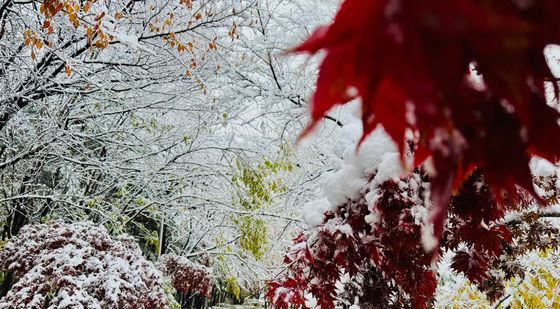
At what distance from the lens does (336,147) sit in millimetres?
2750

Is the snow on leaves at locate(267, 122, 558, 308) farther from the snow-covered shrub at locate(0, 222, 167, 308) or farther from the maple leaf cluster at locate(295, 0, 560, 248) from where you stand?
the snow-covered shrub at locate(0, 222, 167, 308)

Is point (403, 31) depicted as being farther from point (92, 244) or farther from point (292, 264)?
point (92, 244)

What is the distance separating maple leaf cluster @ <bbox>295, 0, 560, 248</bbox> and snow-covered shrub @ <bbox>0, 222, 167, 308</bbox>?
13.2 feet

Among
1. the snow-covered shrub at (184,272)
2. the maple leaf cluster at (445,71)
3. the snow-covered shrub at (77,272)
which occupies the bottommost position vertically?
the maple leaf cluster at (445,71)

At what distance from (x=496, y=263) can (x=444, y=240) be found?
1953 millimetres

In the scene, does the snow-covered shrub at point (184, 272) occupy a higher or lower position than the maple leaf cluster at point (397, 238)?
higher

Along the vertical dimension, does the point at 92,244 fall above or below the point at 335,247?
above

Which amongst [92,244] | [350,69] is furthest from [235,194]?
[350,69]

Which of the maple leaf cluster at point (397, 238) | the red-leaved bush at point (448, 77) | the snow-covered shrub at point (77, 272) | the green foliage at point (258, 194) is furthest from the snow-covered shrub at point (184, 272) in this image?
the red-leaved bush at point (448, 77)

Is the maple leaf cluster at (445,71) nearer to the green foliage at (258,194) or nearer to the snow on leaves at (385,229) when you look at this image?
the snow on leaves at (385,229)

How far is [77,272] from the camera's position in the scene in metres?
3.99

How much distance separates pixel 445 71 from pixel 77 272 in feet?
14.8

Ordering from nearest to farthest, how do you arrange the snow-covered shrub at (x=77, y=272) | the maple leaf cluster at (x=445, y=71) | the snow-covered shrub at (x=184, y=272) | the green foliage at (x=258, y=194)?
the maple leaf cluster at (x=445, y=71) < the snow-covered shrub at (x=77, y=272) < the green foliage at (x=258, y=194) < the snow-covered shrub at (x=184, y=272)

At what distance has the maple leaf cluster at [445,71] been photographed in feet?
0.86
